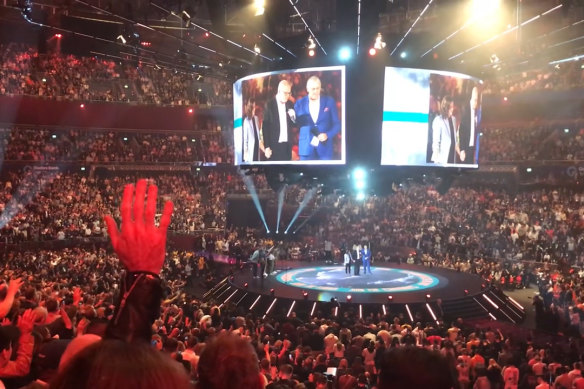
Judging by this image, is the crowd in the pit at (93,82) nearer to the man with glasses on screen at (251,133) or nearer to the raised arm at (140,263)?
the man with glasses on screen at (251,133)

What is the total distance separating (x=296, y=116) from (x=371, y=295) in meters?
5.84

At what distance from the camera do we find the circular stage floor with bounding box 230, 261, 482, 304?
15836 millimetres

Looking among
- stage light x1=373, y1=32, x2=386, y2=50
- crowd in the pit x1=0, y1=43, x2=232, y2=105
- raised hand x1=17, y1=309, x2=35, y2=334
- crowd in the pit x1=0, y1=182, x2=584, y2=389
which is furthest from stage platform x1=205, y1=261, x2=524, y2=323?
crowd in the pit x1=0, y1=43, x2=232, y2=105

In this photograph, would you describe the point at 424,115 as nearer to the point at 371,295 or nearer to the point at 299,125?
the point at 299,125

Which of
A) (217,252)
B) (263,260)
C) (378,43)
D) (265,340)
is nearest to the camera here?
(265,340)

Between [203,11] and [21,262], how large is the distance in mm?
15577

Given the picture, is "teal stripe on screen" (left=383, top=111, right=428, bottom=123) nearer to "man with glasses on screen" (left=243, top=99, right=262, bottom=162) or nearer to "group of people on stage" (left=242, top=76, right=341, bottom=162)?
"group of people on stage" (left=242, top=76, right=341, bottom=162)

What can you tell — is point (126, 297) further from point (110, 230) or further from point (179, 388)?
point (179, 388)

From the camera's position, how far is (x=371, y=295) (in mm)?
15836

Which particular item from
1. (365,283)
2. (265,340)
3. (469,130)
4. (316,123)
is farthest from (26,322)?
(365,283)

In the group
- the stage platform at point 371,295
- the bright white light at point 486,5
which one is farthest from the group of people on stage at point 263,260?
the bright white light at point 486,5

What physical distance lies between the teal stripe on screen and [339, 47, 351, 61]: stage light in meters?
1.73

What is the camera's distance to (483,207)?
89.8 ft

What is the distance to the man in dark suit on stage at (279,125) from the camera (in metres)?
14.2
